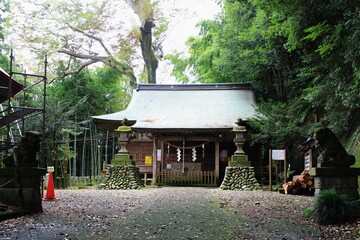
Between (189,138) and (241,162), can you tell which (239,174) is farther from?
(189,138)

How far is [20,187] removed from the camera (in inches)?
269

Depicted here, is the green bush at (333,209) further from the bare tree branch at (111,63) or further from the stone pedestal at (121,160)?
the bare tree branch at (111,63)

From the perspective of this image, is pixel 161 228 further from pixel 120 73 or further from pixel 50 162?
pixel 120 73

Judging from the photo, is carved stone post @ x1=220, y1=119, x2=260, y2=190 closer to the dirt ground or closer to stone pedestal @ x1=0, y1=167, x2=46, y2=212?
the dirt ground

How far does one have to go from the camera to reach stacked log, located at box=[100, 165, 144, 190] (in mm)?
15484

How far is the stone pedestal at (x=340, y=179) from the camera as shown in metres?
6.76

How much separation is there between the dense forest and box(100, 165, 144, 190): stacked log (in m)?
3.21

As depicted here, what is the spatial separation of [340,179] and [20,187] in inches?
231

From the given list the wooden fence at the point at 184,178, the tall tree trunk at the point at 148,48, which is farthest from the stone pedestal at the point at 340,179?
the tall tree trunk at the point at 148,48

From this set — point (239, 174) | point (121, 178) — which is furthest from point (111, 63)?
point (239, 174)

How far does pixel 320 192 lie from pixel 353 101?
7.25ft

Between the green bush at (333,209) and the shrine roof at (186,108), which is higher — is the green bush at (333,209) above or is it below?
below

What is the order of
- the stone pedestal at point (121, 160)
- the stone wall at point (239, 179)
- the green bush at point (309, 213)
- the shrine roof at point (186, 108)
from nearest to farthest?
the green bush at point (309, 213)
the stone wall at point (239, 179)
the stone pedestal at point (121, 160)
the shrine roof at point (186, 108)

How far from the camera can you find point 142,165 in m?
19.9
